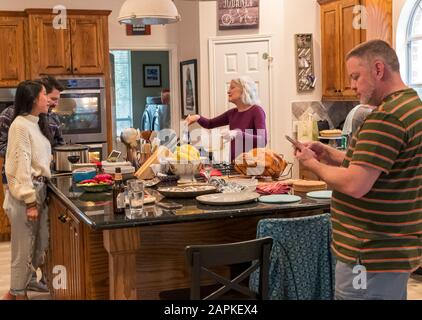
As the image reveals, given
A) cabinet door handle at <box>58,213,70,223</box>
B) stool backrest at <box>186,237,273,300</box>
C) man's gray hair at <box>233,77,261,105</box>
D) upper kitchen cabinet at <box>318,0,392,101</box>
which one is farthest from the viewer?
upper kitchen cabinet at <box>318,0,392,101</box>

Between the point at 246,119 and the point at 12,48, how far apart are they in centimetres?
292

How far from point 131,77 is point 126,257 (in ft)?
25.0

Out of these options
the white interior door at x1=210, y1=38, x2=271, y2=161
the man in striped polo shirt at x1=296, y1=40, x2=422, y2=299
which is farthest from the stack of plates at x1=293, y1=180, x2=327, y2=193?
the white interior door at x1=210, y1=38, x2=271, y2=161

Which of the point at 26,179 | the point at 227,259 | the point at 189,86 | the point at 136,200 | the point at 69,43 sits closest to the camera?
the point at 227,259

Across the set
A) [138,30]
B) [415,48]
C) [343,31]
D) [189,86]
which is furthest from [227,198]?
[138,30]

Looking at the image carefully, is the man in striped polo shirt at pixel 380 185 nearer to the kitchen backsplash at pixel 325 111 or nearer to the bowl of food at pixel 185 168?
the bowl of food at pixel 185 168

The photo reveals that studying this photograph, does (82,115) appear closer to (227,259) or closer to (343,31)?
(343,31)

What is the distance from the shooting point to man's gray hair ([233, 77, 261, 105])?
4.93 m

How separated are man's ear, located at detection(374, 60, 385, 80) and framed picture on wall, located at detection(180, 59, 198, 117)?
4993mm

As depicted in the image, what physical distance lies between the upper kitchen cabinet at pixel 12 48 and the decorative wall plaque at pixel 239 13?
7.12 feet

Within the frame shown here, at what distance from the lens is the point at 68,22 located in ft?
21.6

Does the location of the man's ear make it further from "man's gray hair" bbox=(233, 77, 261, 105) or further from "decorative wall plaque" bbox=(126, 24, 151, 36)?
"decorative wall plaque" bbox=(126, 24, 151, 36)

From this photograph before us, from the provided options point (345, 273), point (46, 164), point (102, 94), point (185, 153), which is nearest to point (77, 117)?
point (102, 94)

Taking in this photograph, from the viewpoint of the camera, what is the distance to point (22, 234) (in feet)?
13.1
